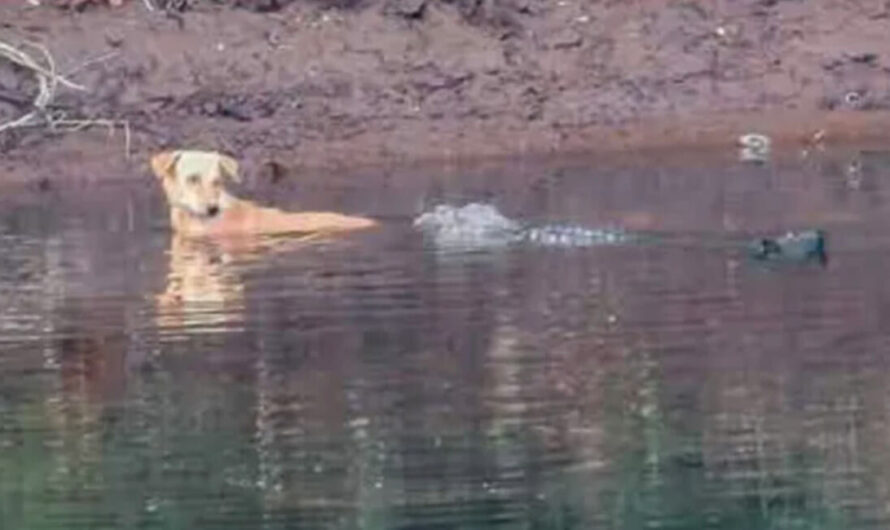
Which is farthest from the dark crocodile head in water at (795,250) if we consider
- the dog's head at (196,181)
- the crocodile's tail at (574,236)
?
the dog's head at (196,181)

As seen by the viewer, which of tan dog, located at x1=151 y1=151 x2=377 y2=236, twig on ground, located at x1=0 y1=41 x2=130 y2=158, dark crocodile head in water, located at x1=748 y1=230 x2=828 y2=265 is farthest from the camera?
twig on ground, located at x1=0 y1=41 x2=130 y2=158

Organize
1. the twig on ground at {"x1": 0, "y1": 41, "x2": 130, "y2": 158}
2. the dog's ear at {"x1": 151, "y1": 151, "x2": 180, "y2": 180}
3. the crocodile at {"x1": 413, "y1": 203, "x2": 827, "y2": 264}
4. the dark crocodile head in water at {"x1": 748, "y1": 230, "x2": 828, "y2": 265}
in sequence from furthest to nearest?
the twig on ground at {"x1": 0, "y1": 41, "x2": 130, "y2": 158} → the dog's ear at {"x1": 151, "y1": 151, "x2": 180, "y2": 180} → the crocodile at {"x1": 413, "y1": 203, "x2": 827, "y2": 264} → the dark crocodile head in water at {"x1": 748, "y1": 230, "x2": 828, "y2": 265}

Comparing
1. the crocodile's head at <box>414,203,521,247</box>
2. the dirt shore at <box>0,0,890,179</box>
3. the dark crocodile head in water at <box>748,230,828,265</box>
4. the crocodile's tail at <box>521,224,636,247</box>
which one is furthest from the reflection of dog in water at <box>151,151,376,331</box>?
the dirt shore at <box>0,0,890,179</box>

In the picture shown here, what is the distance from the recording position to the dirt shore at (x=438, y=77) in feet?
70.6

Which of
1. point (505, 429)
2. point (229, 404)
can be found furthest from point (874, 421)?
point (229, 404)

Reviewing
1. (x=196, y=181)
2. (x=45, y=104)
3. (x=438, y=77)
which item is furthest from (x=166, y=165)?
(x=438, y=77)

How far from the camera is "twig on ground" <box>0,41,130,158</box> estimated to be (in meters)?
21.4

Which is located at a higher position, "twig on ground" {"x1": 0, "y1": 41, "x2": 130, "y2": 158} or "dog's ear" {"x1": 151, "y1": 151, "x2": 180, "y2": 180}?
"twig on ground" {"x1": 0, "y1": 41, "x2": 130, "y2": 158}

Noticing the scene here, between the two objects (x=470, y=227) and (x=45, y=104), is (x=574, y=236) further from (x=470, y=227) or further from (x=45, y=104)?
(x=45, y=104)

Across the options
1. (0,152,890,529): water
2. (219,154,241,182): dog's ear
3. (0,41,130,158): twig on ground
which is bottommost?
(0,152,890,529): water

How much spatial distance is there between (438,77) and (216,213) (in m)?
4.81

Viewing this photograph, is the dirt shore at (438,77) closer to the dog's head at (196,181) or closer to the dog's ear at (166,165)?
the dog's ear at (166,165)

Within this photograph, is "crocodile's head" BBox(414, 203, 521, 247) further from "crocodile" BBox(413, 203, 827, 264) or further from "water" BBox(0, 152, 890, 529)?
"water" BBox(0, 152, 890, 529)

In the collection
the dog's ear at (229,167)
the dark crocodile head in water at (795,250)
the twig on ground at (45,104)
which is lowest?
the dark crocodile head in water at (795,250)
